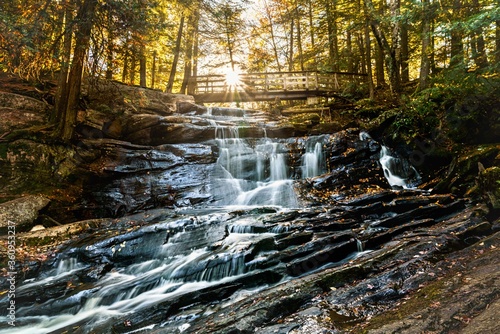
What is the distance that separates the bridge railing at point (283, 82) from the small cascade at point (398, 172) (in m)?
8.77

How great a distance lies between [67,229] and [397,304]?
7479 millimetres

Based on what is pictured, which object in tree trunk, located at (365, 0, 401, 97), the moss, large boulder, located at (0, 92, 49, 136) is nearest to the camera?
the moss

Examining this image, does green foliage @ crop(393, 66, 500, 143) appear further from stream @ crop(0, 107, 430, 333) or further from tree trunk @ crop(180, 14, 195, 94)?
tree trunk @ crop(180, 14, 195, 94)

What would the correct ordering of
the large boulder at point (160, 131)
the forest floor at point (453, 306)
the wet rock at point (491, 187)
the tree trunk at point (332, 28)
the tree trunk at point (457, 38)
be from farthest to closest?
1. the tree trunk at point (332, 28)
2. the large boulder at point (160, 131)
3. the tree trunk at point (457, 38)
4. the wet rock at point (491, 187)
5. the forest floor at point (453, 306)

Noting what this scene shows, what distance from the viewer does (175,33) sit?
2089 centimetres

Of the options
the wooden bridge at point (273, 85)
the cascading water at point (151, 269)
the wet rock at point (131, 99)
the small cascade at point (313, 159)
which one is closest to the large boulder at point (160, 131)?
the wet rock at point (131, 99)

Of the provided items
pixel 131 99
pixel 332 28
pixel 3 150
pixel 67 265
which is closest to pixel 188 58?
pixel 131 99

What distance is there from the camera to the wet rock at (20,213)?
6816 mm

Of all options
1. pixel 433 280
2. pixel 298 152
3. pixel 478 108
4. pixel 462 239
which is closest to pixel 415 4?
pixel 478 108

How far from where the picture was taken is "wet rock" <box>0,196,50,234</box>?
6.82 meters

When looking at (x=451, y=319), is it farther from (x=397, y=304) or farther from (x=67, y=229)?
(x=67, y=229)

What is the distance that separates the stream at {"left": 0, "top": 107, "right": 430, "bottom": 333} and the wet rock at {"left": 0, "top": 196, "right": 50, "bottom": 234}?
146cm

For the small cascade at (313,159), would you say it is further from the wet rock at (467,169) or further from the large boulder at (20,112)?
the large boulder at (20,112)

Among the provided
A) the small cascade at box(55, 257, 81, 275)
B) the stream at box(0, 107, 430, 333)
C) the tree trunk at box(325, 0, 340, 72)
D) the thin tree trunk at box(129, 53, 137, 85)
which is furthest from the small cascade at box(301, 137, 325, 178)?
the tree trunk at box(325, 0, 340, 72)
